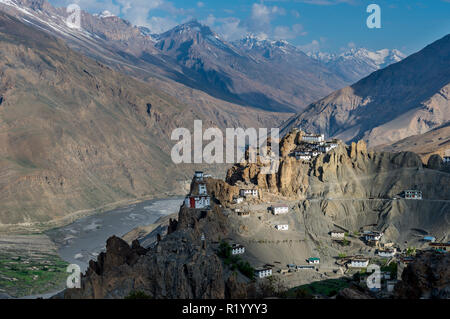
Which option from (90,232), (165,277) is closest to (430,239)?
(165,277)

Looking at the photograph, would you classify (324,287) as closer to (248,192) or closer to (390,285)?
(390,285)

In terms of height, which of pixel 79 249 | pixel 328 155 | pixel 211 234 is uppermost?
pixel 328 155

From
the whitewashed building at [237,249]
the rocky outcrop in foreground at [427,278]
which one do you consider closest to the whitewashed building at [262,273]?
the whitewashed building at [237,249]

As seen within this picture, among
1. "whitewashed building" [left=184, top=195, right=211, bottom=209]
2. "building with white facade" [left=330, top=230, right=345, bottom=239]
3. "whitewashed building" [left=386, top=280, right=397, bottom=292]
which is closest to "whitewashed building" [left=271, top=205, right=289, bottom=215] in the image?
"building with white facade" [left=330, top=230, right=345, bottom=239]

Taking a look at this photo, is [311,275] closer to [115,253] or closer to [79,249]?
[115,253]
